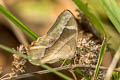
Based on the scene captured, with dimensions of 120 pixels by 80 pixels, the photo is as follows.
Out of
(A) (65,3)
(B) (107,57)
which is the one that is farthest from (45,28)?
(B) (107,57)

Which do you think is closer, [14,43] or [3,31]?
[14,43]

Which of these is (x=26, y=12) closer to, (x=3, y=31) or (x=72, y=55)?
(x=3, y=31)

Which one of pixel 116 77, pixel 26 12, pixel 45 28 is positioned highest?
pixel 26 12

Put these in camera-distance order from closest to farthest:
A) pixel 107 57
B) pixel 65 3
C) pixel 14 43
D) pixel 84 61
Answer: pixel 84 61, pixel 107 57, pixel 14 43, pixel 65 3
